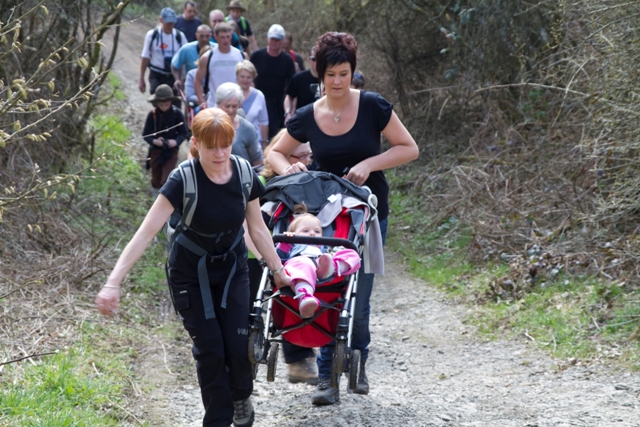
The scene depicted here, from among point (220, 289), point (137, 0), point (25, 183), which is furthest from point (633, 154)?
point (137, 0)

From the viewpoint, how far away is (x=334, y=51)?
5.12 meters

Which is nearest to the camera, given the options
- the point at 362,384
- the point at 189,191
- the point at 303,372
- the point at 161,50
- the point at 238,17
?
the point at 189,191

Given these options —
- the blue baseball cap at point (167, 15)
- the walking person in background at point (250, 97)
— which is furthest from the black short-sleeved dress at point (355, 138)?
the blue baseball cap at point (167, 15)

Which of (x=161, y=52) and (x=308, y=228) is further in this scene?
(x=161, y=52)

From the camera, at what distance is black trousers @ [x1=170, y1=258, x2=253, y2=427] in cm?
445

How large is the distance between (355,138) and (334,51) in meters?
0.57

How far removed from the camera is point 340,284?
16.2 feet

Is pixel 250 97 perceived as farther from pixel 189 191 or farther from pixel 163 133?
pixel 189 191

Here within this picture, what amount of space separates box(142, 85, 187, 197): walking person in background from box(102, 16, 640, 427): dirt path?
357 cm

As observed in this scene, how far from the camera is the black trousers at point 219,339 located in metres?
4.45

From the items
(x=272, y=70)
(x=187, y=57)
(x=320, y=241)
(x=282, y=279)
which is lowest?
(x=282, y=279)

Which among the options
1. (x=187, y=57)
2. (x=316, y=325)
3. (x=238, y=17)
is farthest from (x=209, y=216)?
(x=238, y=17)

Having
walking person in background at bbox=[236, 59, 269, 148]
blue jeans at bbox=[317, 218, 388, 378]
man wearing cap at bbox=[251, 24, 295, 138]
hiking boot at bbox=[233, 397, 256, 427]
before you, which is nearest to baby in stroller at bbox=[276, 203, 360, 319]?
blue jeans at bbox=[317, 218, 388, 378]

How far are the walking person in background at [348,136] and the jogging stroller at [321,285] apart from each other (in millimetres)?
182
